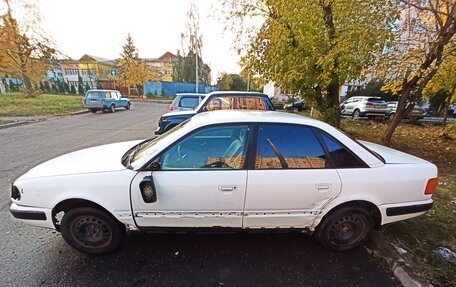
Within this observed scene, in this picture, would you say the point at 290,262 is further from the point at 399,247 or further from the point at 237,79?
the point at 237,79

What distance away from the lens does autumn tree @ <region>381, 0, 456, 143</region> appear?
17.0 ft

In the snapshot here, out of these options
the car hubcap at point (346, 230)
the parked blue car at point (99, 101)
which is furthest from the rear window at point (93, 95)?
the car hubcap at point (346, 230)

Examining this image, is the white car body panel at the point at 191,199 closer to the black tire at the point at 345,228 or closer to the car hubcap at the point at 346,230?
the black tire at the point at 345,228

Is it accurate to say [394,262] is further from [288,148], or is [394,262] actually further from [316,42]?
[316,42]

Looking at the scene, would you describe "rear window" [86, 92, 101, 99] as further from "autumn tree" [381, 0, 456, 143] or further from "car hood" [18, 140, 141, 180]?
"autumn tree" [381, 0, 456, 143]

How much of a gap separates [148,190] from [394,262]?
8.82ft

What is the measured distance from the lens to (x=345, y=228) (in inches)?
107

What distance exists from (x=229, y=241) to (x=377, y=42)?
5.63 meters

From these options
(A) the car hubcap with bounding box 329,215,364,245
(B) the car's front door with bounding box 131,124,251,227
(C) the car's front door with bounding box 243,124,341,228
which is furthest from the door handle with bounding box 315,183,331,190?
(B) the car's front door with bounding box 131,124,251,227

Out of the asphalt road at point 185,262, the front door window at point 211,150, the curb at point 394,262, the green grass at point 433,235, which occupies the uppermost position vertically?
the front door window at point 211,150

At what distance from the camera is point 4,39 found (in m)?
19.4

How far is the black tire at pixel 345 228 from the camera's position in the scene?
8.68ft

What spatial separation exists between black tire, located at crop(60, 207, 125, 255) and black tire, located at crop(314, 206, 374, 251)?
2274 millimetres

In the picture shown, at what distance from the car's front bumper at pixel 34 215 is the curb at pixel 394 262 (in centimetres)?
360
